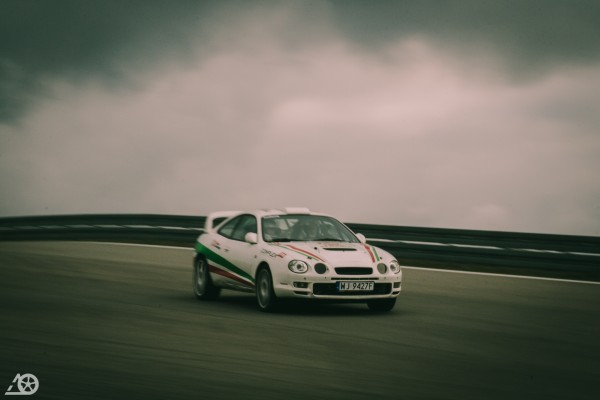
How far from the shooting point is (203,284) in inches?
546

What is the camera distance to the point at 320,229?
1313cm

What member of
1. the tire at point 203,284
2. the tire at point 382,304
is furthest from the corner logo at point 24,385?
the tire at point 203,284

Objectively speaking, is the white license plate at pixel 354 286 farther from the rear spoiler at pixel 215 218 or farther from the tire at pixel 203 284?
the rear spoiler at pixel 215 218

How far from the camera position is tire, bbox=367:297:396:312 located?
12367mm

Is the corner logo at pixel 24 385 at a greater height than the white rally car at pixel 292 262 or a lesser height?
lesser

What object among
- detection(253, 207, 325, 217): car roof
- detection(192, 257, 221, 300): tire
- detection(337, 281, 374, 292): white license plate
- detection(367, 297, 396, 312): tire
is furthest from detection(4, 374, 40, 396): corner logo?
detection(192, 257, 221, 300): tire

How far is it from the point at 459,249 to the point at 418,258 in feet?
3.20

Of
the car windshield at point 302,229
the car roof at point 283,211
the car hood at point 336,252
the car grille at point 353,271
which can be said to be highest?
the car roof at point 283,211

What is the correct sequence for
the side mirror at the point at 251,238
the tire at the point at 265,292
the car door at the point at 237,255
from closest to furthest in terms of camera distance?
the tire at the point at 265,292 → the side mirror at the point at 251,238 → the car door at the point at 237,255

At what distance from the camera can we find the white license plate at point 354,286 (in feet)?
38.9

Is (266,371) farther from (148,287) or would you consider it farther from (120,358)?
(148,287)

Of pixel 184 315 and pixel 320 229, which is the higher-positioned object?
pixel 320 229

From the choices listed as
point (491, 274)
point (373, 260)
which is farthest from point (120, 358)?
point (491, 274)

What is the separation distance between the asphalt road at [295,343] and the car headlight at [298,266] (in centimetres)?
53
